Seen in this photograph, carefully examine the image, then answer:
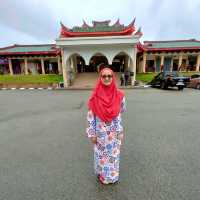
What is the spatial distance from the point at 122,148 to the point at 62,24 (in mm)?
19229

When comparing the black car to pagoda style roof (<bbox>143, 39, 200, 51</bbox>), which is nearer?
the black car

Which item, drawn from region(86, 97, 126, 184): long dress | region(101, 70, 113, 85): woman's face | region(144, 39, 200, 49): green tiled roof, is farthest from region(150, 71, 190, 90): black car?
region(144, 39, 200, 49): green tiled roof

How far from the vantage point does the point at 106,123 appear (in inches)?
85.2

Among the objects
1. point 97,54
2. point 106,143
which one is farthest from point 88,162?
point 97,54

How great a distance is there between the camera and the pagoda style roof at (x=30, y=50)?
1072 inches

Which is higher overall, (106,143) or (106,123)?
(106,123)

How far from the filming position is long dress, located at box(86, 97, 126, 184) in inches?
86.2

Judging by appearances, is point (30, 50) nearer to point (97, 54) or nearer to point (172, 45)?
point (97, 54)

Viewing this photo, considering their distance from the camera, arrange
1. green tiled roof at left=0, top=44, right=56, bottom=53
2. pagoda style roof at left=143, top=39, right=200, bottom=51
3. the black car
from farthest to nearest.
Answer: green tiled roof at left=0, top=44, right=56, bottom=53 → pagoda style roof at left=143, top=39, right=200, bottom=51 → the black car

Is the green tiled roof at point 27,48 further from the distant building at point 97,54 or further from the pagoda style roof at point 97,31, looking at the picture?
the pagoda style roof at point 97,31

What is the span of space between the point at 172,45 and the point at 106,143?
1149 inches

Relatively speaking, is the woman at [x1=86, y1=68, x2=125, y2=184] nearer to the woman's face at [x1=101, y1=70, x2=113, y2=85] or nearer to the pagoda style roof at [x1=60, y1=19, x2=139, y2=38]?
the woman's face at [x1=101, y1=70, x2=113, y2=85]

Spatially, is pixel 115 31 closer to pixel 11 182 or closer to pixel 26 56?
pixel 26 56

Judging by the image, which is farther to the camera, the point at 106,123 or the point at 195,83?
the point at 195,83
